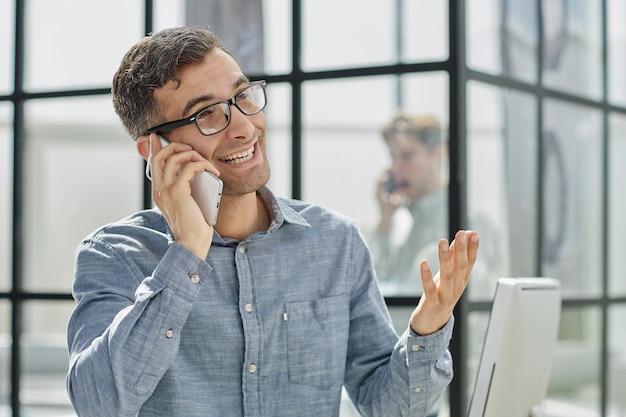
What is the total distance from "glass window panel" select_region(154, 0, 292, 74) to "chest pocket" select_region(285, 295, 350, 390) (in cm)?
106

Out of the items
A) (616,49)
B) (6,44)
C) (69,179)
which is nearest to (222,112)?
(69,179)

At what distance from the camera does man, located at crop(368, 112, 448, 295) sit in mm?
2691

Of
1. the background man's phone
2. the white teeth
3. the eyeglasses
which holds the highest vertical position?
the eyeglasses

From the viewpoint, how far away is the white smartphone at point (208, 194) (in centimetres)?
178

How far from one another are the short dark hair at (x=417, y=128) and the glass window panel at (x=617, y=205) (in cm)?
106

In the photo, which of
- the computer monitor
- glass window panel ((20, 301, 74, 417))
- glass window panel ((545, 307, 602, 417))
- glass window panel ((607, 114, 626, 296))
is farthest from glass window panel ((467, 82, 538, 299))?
glass window panel ((20, 301, 74, 417))

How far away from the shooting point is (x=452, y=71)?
2.60m

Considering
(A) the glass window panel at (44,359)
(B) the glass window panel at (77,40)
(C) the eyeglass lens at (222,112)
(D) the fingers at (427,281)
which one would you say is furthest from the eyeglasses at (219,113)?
(A) the glass window panel at (44,359)

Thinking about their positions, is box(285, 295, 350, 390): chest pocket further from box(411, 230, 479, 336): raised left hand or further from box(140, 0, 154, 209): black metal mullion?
box(140, 0, 154, 209): black metal mullion

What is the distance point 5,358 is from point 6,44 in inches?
42.6

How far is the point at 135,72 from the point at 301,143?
3.01 ft

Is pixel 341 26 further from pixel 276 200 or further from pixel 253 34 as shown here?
pixel 276 200

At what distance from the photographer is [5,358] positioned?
3305mm

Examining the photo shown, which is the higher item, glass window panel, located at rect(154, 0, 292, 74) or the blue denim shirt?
glass window panel, located at rect(154, 0, 292, 74)
